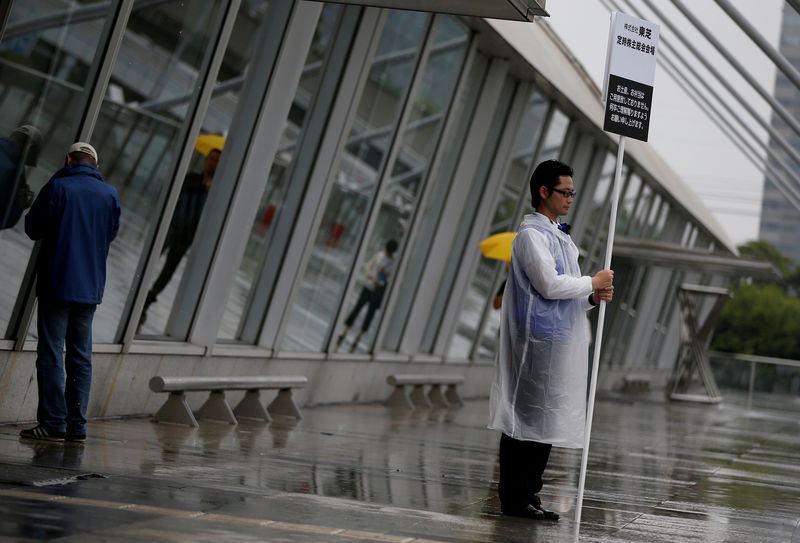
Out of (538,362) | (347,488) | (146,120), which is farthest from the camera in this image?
(146,120)

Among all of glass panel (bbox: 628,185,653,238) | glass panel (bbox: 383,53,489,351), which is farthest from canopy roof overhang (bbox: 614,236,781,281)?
glass panel (bbox: 383,53,489,351)

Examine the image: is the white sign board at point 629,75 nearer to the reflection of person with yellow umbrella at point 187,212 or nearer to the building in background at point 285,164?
the building in background at point 285,164

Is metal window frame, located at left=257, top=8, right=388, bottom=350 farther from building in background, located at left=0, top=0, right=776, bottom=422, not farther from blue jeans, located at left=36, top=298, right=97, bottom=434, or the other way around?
blue jeans, located at left=36, top=298, right=97, bottom=434

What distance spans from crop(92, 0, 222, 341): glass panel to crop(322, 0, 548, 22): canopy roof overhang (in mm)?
2052

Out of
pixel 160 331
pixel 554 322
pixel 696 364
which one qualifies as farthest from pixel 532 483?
pixel 696 364

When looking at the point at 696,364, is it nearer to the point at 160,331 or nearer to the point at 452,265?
the point at 452,265

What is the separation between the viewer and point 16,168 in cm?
845

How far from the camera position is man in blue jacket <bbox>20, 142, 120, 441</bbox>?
25.2ft

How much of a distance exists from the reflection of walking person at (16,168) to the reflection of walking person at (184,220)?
1.94 metres

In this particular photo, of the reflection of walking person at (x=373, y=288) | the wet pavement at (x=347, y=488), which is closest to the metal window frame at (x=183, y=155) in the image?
the wet pavement at (x=347, y=488)

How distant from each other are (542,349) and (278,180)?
6161 millimetres

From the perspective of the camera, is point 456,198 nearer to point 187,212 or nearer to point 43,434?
point 187,212

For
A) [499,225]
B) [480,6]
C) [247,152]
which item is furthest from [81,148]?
[499,225]

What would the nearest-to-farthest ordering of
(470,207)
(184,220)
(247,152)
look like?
(184,220) → (247,152) → (470,207)
